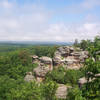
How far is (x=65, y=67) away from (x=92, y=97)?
96.3 feet

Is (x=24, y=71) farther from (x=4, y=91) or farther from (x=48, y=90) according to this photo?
(x=48, y=90)

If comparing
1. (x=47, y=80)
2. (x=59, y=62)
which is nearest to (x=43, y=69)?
(x=47, y=80)

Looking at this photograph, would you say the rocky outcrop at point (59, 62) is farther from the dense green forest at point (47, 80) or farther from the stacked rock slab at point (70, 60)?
the dense green forest at point (47, 80)

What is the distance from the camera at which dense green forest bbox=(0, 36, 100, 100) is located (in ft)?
19.6

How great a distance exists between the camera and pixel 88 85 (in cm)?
618

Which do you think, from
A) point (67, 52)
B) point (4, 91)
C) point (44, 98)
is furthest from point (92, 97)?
point (67, 52)

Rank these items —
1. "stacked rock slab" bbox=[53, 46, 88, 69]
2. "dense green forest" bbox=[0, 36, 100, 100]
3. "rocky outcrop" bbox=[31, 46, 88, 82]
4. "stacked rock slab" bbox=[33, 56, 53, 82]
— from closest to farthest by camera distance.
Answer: "dense green forest" bbox=[0, 36, 100, 100], "stacked rock slab" bbox=[33, 56, 53, 82], "rocky outcrop" bbox=[31, 46, 88, 82], "stacked rock slab" bbox=[53, 46, 88, 69]

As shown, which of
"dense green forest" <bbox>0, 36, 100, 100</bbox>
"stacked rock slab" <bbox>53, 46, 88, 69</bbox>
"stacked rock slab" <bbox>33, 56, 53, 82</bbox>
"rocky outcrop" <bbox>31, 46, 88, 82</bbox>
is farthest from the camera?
"stacked rock slab" <bbox>53, 46, 88, 69</bbox>

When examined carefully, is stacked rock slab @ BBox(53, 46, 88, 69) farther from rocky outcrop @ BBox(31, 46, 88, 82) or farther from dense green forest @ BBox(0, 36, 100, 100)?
dense green forest @ BBox(0, 36, 100, 100)

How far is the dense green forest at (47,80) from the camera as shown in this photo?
19.6 feet

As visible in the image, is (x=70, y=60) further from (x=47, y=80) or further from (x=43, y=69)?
(x=47, y=80)

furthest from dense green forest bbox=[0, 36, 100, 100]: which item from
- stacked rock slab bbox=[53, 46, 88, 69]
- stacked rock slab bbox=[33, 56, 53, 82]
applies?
stacked rock slab bbox=[53, 46, 88, 69]

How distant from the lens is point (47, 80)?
99.3 feet

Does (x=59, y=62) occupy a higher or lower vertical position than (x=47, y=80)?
higher
